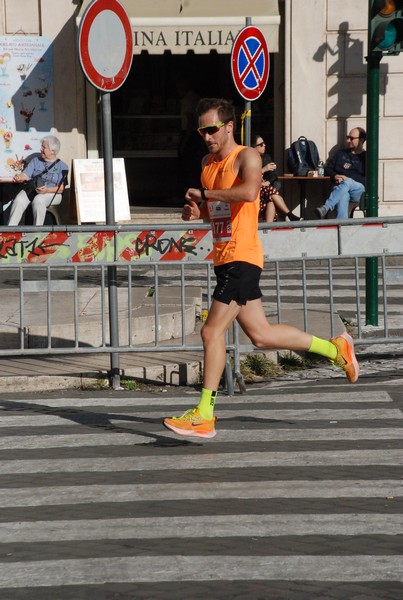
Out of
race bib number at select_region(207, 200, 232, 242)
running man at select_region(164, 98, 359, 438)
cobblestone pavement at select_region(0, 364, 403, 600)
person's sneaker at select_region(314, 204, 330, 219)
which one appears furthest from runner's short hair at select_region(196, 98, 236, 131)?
person's sneaker at select_region(314, 204, 330, 219)

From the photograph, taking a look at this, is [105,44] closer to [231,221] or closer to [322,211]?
[231,221]

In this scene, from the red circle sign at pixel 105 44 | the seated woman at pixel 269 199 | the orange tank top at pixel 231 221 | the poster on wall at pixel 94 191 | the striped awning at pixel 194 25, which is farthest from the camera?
the striped awning at pixel 194 25

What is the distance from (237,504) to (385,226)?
436 cm

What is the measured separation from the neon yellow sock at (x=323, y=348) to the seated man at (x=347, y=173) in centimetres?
1052

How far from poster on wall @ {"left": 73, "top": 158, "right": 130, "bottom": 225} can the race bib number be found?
11289mm

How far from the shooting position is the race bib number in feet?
25.7

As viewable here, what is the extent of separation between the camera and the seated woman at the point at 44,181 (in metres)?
19.4

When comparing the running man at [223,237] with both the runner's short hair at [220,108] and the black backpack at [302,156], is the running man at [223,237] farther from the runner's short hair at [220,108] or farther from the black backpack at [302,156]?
the black backpack at [302,156]

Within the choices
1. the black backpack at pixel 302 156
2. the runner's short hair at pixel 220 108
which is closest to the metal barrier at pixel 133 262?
the runner's short hair at pixel 220 108

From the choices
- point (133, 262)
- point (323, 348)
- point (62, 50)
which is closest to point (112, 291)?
point (133, 262)

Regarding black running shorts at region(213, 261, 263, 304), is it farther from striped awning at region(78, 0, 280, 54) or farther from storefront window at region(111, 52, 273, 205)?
storefront window at region(111, 52, 273, 205)

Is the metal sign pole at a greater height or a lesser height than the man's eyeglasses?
lesser

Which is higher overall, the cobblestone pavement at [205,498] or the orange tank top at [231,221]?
the orange tank top at [231,221]

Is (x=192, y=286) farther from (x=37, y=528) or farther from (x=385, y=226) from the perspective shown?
(x=37, y=528)
